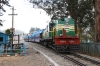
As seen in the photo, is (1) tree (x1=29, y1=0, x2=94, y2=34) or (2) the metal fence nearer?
(2) the metal fence

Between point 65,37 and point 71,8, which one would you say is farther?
point 71,8

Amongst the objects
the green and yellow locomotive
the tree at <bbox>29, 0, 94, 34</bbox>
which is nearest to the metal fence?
the green and yellow locomotive

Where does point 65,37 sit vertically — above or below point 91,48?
above

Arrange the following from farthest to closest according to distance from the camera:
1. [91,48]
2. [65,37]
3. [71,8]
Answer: [71,8], [91,48], [65,37]

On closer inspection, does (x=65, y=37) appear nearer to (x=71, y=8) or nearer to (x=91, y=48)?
(x=91, y=48)

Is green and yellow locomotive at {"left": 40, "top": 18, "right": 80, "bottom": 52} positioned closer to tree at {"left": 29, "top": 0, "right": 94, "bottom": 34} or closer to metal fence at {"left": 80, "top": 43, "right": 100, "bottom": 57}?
metal fence at {"left": 80, "top": 43, "right": 100, "bottom": 57}

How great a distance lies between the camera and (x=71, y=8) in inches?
1494

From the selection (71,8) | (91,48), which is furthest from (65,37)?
(71,8)

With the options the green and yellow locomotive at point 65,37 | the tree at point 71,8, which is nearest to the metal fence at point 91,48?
the green and yellow locomotive at point 65,37

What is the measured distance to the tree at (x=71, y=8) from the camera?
38.0 m

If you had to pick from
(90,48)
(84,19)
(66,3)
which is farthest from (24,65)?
(84,19)

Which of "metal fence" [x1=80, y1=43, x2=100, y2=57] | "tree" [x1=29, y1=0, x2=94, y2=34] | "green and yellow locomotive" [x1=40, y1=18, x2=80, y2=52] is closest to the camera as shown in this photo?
"metal fence" [x1=80, y1=43, x2=100, y2=57]

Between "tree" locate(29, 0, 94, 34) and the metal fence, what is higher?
"tree" locate(29, 0, 94, 34)

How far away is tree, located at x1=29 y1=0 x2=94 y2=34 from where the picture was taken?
3797 centimetres
